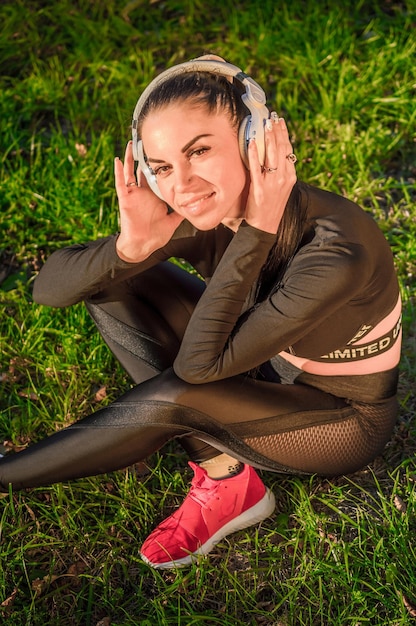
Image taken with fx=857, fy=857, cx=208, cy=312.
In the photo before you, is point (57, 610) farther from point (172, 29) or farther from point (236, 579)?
point (172, 29)

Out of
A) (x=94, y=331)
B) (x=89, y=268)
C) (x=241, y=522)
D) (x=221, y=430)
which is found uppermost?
(x=89, y=268)

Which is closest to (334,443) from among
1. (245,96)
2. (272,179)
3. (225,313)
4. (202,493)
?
(202,493)

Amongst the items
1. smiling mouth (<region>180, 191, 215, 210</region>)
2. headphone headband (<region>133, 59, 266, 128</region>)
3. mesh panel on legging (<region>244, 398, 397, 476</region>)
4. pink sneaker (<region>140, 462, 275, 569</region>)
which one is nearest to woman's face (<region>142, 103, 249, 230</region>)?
smiling mouth (<region>180, 191, 215, 210</region>)

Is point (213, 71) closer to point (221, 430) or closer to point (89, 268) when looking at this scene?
point (89, 268)

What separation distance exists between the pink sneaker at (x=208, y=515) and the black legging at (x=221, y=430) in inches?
5.7

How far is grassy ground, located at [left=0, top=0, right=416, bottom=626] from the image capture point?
320 centimetres

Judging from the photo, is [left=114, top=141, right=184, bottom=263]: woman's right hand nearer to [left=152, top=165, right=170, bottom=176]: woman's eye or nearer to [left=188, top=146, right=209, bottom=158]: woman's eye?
[left=152, top=165, right=170, bottom=176]: woman's eye

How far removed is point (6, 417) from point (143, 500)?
2.70ft

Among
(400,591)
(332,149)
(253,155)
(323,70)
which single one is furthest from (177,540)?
(323,70)

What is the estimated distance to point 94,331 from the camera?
4234mm

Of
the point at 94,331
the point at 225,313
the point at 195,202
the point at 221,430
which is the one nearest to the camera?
the point at 195,202

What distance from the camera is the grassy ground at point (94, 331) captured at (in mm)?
3203

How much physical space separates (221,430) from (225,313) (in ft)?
1.53

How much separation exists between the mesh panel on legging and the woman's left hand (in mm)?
849
